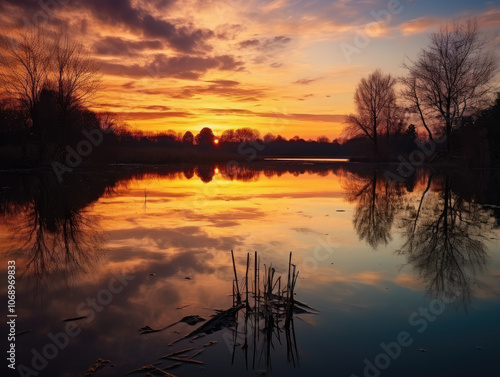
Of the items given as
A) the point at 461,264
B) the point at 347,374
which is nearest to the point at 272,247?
the point at 461,264

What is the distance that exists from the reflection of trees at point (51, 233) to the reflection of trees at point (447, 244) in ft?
23.2

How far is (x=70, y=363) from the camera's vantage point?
4223 millimetres

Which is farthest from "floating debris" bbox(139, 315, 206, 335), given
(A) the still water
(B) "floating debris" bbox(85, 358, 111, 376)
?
(B) "floating debris" bbox(85, 358, 111, 376)

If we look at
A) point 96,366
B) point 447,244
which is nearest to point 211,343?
point 96,366

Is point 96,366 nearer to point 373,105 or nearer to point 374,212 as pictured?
point 374,212

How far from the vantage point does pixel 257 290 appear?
6.42 m

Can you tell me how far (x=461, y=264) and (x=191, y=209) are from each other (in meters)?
9.94

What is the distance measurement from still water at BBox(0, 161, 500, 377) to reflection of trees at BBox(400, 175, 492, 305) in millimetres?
56

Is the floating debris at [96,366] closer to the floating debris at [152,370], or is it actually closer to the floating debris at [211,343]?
the floating debris at [152,370]

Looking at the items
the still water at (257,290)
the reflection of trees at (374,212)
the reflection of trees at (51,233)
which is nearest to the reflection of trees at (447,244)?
the still water at (257,290)

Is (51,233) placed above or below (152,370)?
above

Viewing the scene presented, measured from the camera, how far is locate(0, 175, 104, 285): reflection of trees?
7746mm

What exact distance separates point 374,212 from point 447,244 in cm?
456

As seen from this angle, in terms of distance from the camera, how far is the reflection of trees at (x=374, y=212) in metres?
10.4
